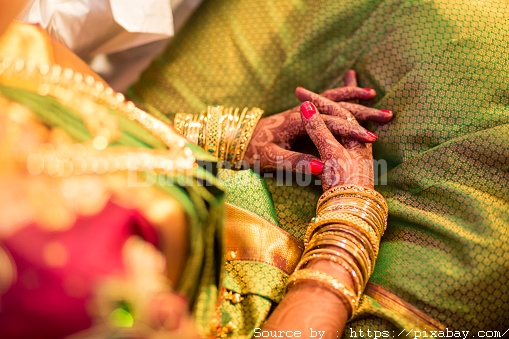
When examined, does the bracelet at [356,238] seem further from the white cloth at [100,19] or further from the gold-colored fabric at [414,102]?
the white cloth at [100,19]

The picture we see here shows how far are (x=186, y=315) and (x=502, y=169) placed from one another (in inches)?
22.1

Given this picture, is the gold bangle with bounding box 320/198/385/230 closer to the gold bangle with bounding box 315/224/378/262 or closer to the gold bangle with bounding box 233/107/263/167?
the gold bangle with bounding box 315/224/378/262

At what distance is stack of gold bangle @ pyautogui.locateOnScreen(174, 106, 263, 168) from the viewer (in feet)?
3.04

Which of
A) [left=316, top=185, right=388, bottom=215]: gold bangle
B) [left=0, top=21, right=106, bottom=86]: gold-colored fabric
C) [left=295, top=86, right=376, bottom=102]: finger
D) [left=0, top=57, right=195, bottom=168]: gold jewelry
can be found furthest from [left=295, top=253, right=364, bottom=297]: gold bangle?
[left=0, top=21, right=106, bottom=86]: gold-colored fabric

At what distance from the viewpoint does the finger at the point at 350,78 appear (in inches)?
37.1

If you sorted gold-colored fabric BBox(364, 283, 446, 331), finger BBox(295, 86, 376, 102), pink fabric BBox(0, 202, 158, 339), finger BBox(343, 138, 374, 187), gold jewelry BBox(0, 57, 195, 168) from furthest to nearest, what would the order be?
finger BBox(295, 86, 376, 102) < finger BBox(343, 138, 374, 187) < gold-colored fabric BBox(364, 283, 446, 331) < gold jewelry BBox(0, 57, 195, 168) < pink fabric BBox(0, 202, 158, 339)

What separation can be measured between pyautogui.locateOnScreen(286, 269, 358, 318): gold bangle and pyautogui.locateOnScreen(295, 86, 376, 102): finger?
385 mm

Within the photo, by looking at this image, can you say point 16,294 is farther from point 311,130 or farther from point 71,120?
point 311,130

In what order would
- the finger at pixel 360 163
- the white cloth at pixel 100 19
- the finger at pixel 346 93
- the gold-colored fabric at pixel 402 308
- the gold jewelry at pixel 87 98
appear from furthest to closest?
the white cloth at pixel 100 19 < the finger at pixel 346 93 < the finger at pixel 360 163 < the gold-colored fabric at pixel 402 308 < the gold jewelry at pixel 87 98

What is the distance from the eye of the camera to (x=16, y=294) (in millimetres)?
457

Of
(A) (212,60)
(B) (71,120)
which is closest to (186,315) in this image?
(B) (71,120)

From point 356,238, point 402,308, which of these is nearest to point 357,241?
point 356,238

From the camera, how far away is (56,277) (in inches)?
18.4

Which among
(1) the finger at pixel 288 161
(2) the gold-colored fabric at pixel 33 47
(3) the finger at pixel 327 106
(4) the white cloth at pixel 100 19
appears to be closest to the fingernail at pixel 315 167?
(1) the finger at pixel 288 161
